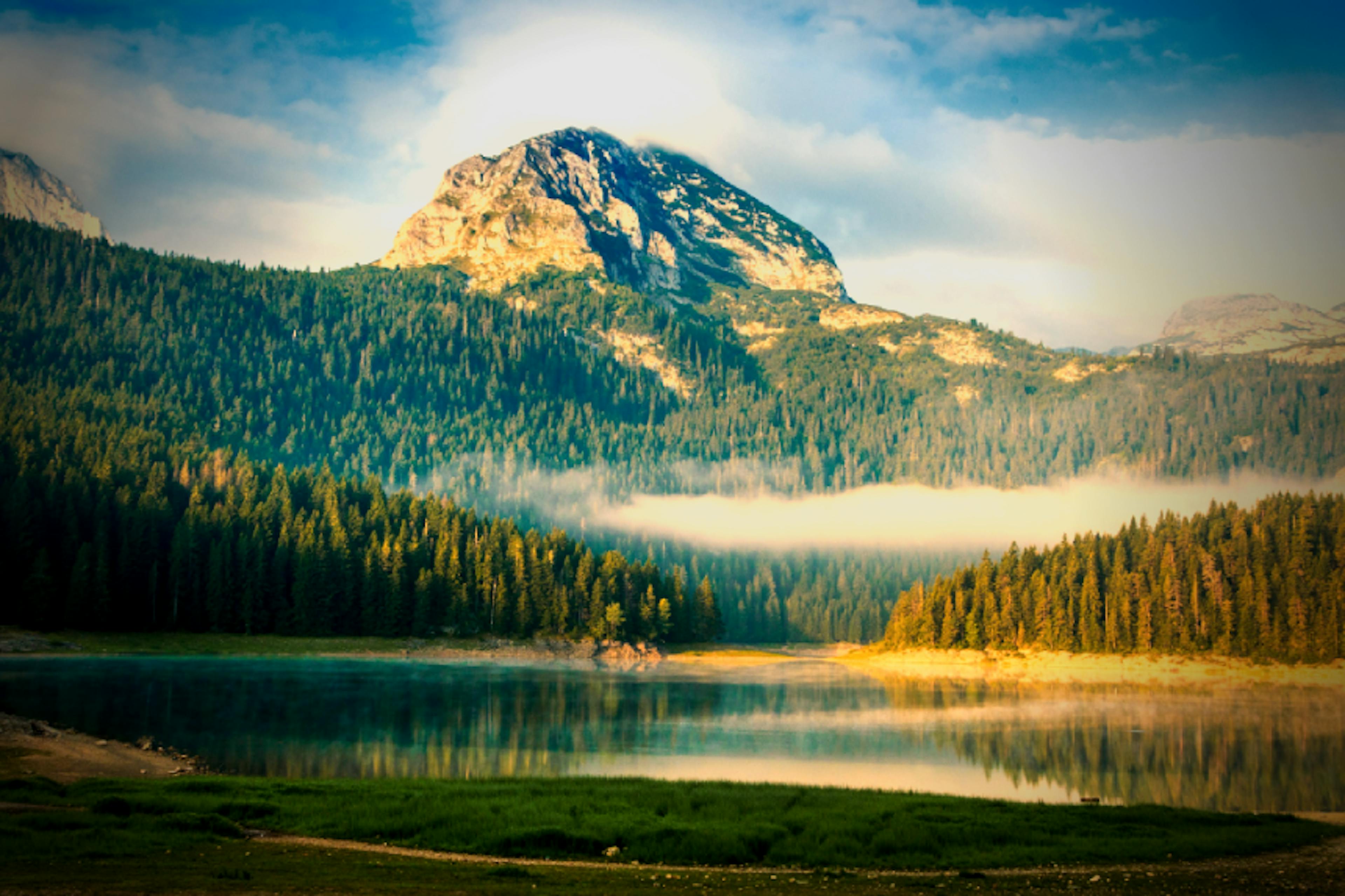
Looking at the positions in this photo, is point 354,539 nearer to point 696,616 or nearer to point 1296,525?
point 696,616

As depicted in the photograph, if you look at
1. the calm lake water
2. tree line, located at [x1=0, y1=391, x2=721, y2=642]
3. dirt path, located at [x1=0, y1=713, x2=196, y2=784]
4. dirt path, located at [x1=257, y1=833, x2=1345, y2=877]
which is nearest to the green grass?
dirt path, located at [x1=257, y1=833, x2=1345, y2=877]

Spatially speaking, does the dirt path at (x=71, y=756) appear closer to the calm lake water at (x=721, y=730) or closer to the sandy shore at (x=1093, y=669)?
the calm lake water at (x=721, y=730)

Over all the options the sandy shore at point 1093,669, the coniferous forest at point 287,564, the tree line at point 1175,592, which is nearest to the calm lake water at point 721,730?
the sandy shore at point 1093,669

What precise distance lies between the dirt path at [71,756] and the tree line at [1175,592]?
11034 centimetres

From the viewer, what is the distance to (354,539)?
135 m

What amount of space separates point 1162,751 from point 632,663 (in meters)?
89.3

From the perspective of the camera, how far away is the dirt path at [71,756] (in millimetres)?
38406

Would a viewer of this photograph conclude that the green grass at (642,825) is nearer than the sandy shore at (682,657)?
Yes

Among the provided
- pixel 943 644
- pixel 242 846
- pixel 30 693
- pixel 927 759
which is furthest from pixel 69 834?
pixel 943 644

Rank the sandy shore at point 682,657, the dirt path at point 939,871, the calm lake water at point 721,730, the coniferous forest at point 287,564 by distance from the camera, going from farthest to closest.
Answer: the coniferous forest at point 287,564 → the sandy shore at point 682,657 → the calm lake water at point 721,730 → the dirt path at point 939,871

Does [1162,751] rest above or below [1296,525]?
below

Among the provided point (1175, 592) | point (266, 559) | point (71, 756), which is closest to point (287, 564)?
point (266, 559)

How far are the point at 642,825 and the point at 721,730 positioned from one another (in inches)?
1308

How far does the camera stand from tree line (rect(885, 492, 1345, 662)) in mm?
113188
